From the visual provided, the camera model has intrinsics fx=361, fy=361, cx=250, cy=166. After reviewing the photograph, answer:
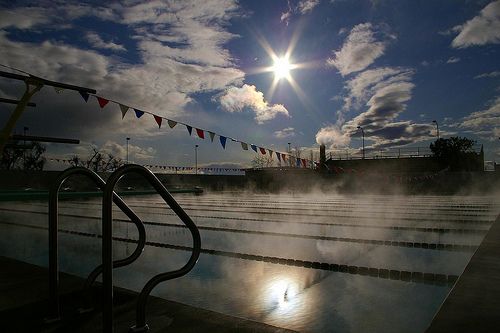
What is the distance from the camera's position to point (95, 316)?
8.44 ft

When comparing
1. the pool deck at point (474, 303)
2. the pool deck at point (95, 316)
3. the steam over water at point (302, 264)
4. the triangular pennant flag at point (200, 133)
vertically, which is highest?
the triangular pennant flag at point (200, 133)

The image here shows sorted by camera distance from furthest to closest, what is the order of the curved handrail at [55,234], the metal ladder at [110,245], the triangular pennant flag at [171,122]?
the triangular pennant flag at [171,122]
the curved handrail at [55,234]
the metal ladder at [110,245]

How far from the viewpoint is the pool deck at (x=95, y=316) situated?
2348mm

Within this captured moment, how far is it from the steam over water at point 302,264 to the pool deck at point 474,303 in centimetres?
28

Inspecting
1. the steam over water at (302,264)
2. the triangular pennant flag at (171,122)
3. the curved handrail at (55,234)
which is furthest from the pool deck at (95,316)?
the triangular pennant flag at (171,122)

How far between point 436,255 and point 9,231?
328 inches

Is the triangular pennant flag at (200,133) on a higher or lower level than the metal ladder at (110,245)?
higher

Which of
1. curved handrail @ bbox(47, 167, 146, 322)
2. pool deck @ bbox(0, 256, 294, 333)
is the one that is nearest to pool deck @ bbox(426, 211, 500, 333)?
pool deck @ bbox(0, 256, 294, 333)

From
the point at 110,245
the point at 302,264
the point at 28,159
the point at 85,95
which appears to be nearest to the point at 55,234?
the point at 110,245

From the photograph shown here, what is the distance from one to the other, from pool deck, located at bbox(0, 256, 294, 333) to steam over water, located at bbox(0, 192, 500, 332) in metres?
0.51

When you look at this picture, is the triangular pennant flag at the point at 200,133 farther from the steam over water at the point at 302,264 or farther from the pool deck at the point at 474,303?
the pool deck at the point at 474,303

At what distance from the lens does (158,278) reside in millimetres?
2373

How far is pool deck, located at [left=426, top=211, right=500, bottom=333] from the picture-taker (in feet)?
7.47

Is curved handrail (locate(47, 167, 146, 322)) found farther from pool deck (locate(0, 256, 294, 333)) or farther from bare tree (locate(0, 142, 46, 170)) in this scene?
bare tree (locate(0, 142, 46, 170))
